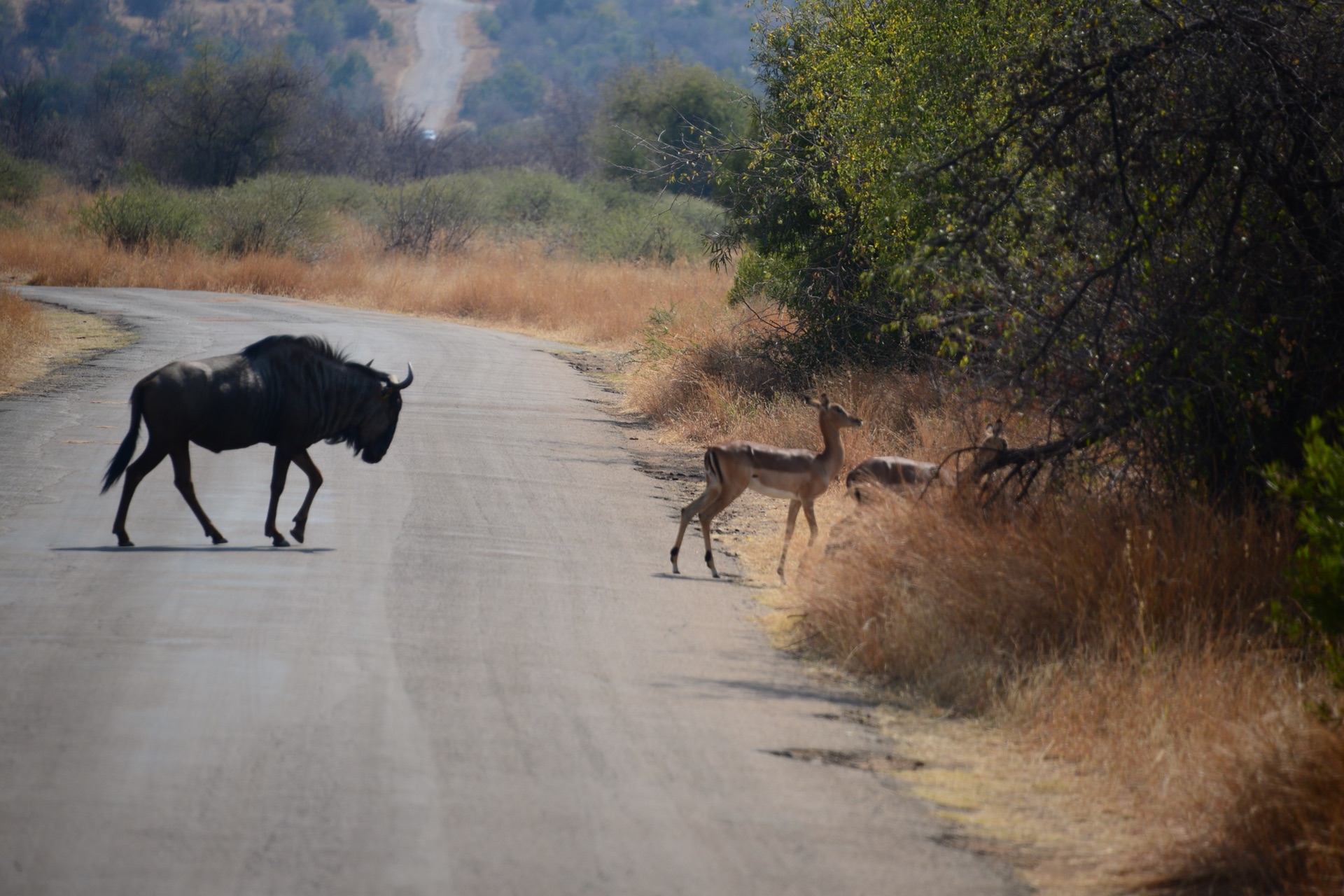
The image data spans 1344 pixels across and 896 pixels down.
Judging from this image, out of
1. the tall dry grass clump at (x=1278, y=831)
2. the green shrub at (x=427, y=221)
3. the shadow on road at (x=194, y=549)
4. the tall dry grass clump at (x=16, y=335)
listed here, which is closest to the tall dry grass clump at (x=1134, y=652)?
the tall dry grass clump at (x=1278, y=831)

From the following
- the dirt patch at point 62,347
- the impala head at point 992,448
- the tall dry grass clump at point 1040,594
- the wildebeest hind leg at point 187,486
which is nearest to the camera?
the tall dry grass clump at point 1040,594

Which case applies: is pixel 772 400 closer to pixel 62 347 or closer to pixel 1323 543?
pixel 1323 543

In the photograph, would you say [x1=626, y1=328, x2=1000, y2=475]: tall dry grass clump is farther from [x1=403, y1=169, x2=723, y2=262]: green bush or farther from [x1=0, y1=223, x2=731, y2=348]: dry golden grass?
[x1=403, y1=169, x2=723, y2=262]: green bush

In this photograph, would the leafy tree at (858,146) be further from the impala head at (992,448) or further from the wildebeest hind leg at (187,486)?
the wildebeest hind leg at (187,486)

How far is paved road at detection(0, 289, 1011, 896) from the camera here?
175 inches

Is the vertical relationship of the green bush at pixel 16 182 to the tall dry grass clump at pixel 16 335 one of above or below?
above

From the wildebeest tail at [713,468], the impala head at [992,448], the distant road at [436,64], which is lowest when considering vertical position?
the wildebeest tail at [713,468]

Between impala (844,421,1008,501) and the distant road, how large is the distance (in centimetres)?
12152

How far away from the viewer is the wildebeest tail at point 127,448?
30.6 feet

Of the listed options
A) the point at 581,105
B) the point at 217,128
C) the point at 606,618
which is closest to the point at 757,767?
the point at 606,618

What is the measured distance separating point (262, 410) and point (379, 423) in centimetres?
109

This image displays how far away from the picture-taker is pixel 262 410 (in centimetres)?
975

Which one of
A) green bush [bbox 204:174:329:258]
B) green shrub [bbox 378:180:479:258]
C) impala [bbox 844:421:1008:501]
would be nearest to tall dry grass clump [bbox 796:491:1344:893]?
impala [bbox 844:421:1008:501]

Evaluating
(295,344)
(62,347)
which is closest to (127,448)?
(295,344)
